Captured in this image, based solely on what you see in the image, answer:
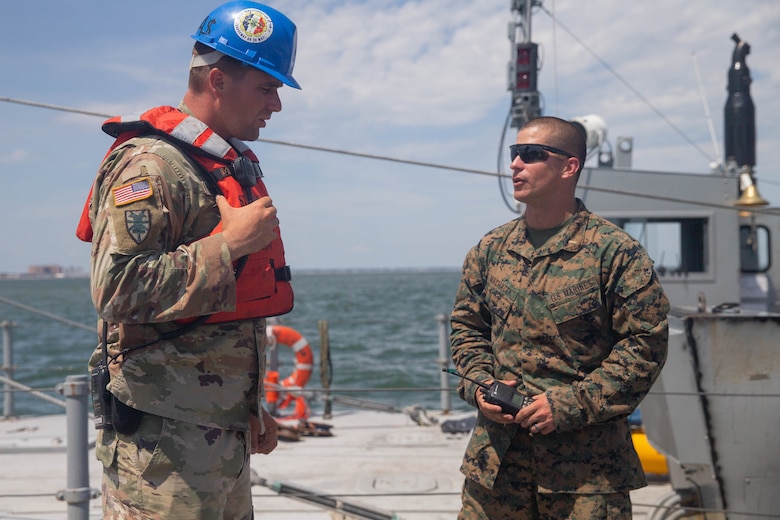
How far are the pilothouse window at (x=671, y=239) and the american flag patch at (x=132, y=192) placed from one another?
17.4 feet

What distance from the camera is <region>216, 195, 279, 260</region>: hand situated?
5.76 feet

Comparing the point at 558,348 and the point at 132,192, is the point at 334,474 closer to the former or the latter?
the point at 558,348

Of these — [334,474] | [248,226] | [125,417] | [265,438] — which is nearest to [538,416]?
[265,438]

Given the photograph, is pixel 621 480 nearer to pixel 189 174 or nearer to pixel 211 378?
pixel 211 378

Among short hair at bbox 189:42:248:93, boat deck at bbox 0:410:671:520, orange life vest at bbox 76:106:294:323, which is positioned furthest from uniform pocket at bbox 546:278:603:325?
boat deck at bbox 0:410:671:520

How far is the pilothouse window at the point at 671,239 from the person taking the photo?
20.8 ft

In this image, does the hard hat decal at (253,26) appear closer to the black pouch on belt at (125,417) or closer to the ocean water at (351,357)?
the black pouch on belt at (125,417)

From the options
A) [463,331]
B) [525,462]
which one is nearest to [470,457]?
[525,462]

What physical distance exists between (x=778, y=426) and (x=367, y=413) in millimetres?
5128

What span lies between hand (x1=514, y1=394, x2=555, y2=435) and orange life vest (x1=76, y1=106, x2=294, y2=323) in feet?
2.74

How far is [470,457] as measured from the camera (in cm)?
245

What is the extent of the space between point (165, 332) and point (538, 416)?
3.79ft

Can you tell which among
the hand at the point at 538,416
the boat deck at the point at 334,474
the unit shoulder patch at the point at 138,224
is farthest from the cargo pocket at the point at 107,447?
the boat deck at the point at 334,474

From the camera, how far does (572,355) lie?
234cm
